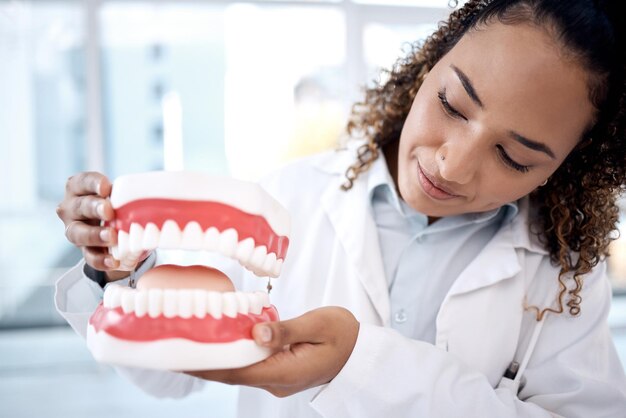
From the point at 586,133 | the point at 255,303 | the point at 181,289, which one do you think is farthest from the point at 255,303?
the point at 586,133

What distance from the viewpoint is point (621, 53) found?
907mm

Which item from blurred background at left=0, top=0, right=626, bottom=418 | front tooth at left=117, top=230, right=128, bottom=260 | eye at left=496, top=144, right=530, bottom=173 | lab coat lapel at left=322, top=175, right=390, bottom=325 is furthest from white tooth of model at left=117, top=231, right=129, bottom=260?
blurred background at left=0, top=0, right=626, bottom=418

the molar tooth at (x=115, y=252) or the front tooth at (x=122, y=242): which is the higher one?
the front tooth at (x=122, y=242)

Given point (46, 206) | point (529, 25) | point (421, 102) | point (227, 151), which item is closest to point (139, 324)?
point (421, 102)

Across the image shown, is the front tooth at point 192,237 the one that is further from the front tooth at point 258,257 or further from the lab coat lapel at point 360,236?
the lab coat lapel at point 360,236

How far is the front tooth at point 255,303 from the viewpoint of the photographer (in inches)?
28.8

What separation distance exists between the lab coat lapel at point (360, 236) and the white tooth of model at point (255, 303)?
1.20 ft

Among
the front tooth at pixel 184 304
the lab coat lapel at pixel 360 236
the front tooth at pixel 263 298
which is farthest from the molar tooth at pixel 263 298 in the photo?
the lab coat lapel at pixel 360 236

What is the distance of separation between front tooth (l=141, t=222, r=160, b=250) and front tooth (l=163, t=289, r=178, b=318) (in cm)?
6

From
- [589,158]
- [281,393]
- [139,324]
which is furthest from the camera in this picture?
[589,158]

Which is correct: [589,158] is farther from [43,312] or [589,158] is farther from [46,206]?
[43,312]

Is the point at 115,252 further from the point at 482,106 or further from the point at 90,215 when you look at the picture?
the point at 482,106

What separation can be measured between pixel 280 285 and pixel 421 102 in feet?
1.53

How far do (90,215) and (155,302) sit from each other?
16 centimetres
